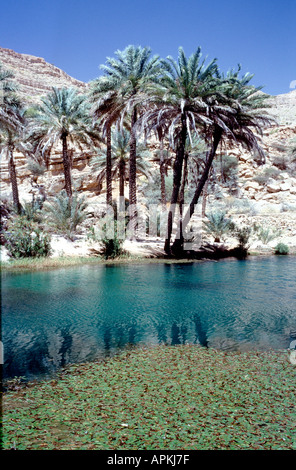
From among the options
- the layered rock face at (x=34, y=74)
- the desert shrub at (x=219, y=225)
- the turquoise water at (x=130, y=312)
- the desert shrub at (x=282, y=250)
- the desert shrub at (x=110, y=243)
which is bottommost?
the turquoise water at (x=130, y=312)

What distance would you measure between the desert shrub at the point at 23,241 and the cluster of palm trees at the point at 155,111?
484 centimetres

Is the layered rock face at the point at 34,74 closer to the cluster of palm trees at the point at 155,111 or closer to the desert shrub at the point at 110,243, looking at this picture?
the cluster of palm trees at the point at 155,111

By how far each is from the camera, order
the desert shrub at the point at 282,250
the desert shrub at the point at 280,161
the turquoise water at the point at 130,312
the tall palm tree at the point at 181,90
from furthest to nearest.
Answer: the desert shrub at the point at 280,161
the desert shrub at the point at 282,250
the tall palm tree at the point at 181,90
the turquoise water at the point at 130,312

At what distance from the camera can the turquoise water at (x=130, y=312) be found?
23.2 feet

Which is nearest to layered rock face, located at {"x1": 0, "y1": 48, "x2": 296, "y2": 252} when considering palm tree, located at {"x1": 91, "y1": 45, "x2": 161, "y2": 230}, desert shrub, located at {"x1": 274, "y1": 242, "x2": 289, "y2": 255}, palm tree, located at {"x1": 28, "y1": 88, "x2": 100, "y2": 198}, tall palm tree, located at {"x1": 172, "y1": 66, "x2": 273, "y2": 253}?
desert shrub, located at {"x1": 274, "y1": 242, "x2": 289, "y2": 255}

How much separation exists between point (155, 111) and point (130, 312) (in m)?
13.3

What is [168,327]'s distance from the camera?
8516mm

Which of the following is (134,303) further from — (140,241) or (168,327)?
(140,241)

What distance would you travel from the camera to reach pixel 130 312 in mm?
9695

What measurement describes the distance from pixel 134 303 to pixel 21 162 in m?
34.4

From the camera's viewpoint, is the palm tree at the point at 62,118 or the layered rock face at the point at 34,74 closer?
the palm tree at the point at 62,118

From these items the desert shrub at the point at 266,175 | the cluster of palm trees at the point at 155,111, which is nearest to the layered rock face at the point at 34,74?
the desert shrub at the point at 266,175

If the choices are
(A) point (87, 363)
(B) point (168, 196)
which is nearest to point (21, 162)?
(B) point (168, 196)

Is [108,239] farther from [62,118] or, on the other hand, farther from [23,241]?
[62,118]
